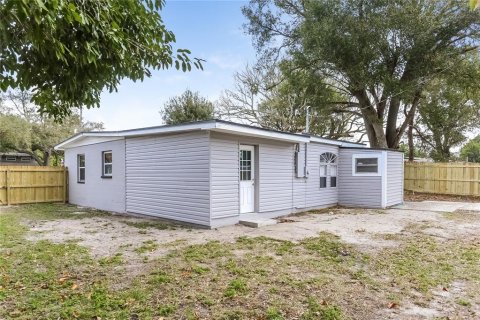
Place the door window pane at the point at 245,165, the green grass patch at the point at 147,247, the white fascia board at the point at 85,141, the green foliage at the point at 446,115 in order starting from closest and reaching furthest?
the green grass patch at the point at 147,247 → the door window pane at the point at 245,165 → the white fascia board at the point at 85,141 → the green foliage at the point at 446,115

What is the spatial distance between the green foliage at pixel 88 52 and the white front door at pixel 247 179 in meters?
5.67

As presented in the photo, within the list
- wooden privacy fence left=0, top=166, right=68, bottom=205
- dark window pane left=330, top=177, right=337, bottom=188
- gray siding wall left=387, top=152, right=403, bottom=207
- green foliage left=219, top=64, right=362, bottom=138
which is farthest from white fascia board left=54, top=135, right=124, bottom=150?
green foliage left=219, top=64, right=362, bottom=138

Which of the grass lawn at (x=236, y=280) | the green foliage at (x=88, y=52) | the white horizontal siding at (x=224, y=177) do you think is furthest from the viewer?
the white horizontal siding at (x=224, y=177)

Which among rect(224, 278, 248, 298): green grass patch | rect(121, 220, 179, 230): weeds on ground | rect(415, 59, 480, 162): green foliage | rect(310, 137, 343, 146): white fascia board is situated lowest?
rect(121, 220, 179, 230): weeds on ground

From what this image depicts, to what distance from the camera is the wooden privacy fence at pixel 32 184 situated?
1263 centimetres

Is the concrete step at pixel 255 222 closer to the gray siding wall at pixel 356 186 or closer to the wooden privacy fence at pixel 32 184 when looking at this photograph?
the gray siding wall at pixel 356 186

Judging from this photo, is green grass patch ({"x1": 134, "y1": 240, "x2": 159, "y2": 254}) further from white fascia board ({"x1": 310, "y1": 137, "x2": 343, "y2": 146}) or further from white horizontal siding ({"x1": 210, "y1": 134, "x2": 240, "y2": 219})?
white fascia board ({"x1": 310, "y1": 137, "x2": 343, "y2": 146})

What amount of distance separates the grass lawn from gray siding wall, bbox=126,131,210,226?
6.38 feet

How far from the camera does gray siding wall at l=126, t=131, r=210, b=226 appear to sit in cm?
823

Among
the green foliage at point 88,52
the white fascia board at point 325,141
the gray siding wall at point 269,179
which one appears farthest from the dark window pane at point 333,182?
the green foliage at point 88,52

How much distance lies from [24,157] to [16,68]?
31.7 metres

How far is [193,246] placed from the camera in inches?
244

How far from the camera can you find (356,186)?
12508mm

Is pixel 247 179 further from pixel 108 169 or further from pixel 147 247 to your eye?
pixel 108 169
